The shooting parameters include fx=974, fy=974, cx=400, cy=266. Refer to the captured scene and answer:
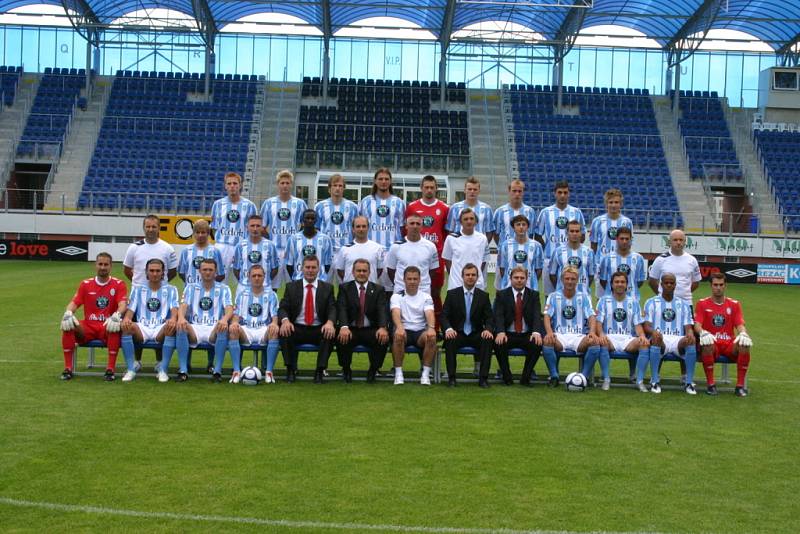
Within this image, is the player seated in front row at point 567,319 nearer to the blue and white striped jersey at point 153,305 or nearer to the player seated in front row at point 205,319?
the player seated in front row at point 205,319

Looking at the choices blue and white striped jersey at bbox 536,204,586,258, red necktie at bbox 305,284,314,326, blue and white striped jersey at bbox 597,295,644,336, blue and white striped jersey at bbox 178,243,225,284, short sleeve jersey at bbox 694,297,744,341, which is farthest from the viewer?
blue and white striped jersey at bbox 536,204,586,258

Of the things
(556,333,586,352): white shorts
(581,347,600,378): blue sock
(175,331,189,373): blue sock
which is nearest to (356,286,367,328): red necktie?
(175,331,189,373): blue sock

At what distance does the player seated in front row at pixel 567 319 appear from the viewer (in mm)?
10750

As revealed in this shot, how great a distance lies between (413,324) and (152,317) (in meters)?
2.92

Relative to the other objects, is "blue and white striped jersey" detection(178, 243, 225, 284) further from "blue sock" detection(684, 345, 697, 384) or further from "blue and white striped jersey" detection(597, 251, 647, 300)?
"blue sock" detection(684, 345, 697, 384)

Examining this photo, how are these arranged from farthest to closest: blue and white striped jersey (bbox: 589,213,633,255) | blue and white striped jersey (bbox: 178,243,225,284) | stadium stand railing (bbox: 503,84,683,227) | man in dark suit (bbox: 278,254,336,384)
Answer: stadium stand railing (bbox: 503,84,683,227)
blue and white striped jersey (bbox: 589,213,633,255)
blue and white striped jersey (bbox: 178,243,225,284)
man in dark suit (bbox: 278,254,336,384)

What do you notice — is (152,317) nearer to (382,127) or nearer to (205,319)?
(205,319)

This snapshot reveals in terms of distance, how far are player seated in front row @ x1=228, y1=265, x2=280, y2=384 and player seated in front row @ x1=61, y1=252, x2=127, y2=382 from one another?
4.10ft

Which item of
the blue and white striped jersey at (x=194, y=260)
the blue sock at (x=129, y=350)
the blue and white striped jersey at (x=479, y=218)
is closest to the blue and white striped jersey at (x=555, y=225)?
the blue and white striped jersey at (x=479, y=218)

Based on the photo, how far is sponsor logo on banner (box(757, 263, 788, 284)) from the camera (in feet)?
103

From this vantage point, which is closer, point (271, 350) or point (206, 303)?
point (271, 350)

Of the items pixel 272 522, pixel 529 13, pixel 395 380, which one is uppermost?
pixel 529 13

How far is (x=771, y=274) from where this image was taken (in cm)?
3156

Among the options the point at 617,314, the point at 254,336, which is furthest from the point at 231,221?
the point at 617,314
